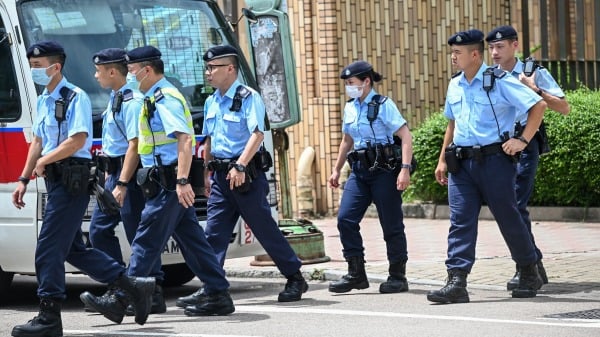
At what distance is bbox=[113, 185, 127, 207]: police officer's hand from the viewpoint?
9.23 meters

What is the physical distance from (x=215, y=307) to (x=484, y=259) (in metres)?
3.57

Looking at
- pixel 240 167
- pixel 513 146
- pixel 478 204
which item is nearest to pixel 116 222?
pixel 240 167

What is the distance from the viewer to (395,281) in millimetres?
10688

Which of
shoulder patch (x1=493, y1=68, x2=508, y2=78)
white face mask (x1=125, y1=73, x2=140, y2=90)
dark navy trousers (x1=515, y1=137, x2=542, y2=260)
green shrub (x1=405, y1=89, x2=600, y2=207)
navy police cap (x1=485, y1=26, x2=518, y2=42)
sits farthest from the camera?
green shrub (x1=405, y1=89, x2=600, y2=207)

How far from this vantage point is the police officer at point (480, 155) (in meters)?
9.66

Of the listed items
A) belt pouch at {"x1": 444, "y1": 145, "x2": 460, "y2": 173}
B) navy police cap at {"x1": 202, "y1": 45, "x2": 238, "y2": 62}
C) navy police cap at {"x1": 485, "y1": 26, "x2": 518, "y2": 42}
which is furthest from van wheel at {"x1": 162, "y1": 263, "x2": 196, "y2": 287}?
navy police cap at {"x1": 485, "y1": 26, "x2": 518, "y2": 42}

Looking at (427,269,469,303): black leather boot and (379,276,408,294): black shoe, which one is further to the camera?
(379,276,408,294): black shoe

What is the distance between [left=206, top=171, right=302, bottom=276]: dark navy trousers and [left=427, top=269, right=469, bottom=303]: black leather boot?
112 cm

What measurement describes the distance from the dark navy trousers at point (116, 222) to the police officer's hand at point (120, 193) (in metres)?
0.32

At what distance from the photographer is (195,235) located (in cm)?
953

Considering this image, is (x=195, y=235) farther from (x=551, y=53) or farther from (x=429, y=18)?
(x=551, y=53)

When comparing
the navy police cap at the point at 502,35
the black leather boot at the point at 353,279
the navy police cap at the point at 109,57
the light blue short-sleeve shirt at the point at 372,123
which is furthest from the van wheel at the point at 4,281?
the navy police cap at the point at 502,35

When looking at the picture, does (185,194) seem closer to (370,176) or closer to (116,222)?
(116,222)

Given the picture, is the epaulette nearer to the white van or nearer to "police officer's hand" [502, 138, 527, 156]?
the white van
